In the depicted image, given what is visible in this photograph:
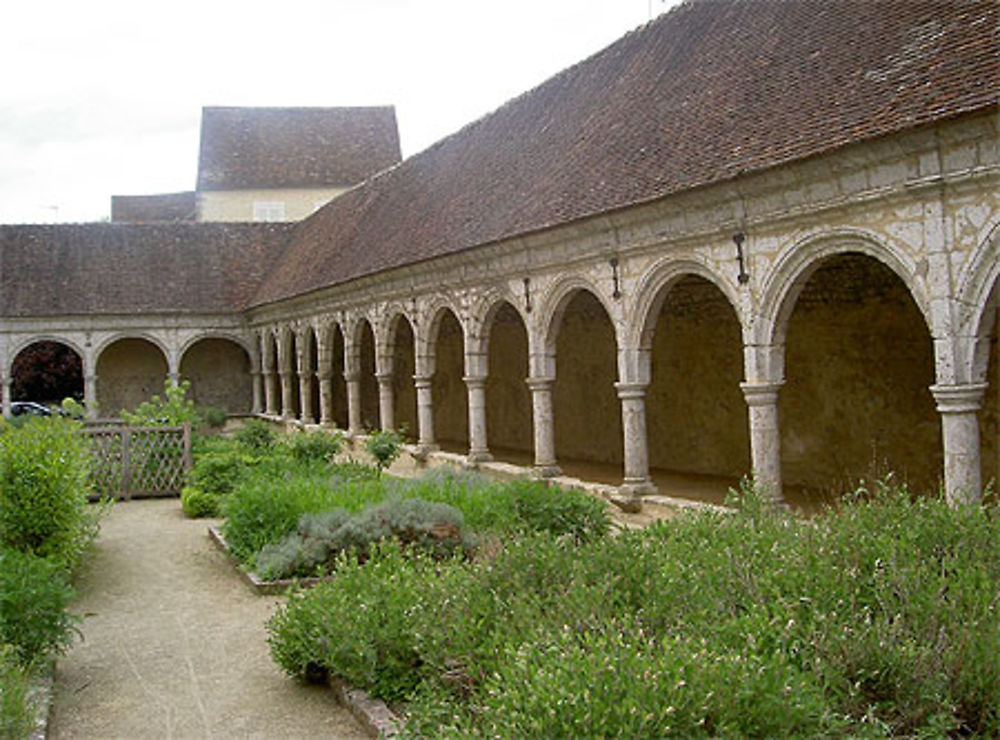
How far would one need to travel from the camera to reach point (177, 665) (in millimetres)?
6328

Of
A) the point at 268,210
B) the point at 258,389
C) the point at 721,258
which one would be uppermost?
the point at 268,210

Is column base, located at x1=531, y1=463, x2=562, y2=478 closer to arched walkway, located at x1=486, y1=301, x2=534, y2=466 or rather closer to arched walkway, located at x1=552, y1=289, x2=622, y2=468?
arched walkway, located at x1=552, y1=289, x2=622, y2=468

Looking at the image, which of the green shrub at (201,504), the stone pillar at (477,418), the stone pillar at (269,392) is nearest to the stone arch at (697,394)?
the stone pillar at (477,418)

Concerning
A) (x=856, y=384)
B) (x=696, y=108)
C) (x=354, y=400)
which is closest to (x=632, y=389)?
(x=856, y=384)

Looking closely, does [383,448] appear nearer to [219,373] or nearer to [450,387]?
[450,387]

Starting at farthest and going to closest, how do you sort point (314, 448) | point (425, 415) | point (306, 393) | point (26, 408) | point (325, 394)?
point (26, 408), point (306, 393), point (325, 394), point (425, 415), point (314, 448)

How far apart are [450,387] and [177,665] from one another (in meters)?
16.5

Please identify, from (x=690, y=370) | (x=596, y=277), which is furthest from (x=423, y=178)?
(x=596, y=277)

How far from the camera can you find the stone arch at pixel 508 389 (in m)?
19.5

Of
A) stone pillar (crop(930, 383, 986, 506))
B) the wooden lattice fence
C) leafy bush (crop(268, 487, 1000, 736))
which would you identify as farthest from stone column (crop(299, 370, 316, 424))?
leafy bush (crop(268, 487, 1000, 736))

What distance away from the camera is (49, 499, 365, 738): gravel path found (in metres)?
5.26

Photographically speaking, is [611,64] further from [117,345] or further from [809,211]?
[117,345]

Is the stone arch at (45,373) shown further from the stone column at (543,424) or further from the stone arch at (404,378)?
the stone column at (543,424)

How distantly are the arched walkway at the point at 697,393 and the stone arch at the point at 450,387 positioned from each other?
23.0 feet
